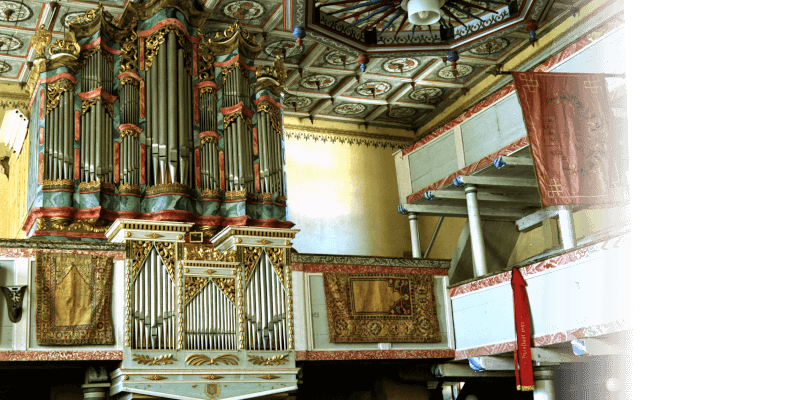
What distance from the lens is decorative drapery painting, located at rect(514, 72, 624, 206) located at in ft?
26.9

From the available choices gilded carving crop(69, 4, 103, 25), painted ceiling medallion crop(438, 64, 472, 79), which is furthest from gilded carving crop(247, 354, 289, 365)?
painted ceiling medallion crop(438, 64, 472, 79)

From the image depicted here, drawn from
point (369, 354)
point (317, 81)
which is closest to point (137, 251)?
point (369, 354)

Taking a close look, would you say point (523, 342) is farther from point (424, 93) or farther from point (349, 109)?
point (349, 109)

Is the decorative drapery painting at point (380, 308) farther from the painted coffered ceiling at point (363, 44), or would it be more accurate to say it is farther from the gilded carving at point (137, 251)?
the painted coffered ceiling at point (363, 44)

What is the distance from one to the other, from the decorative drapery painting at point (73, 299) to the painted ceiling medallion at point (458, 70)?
7.07m

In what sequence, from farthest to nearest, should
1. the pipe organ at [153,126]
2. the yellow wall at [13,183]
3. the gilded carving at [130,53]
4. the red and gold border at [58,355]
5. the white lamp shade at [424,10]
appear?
the yellow wall at [13,183] → the gilded carving at [130,53] → the pipe organ at [153,126] → the red and gold border at [58,355] → the white lamp shade at [424,10]

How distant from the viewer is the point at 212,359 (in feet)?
30.6

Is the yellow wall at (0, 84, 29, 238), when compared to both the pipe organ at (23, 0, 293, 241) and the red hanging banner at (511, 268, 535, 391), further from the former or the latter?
the red hanging banner at (511, 268, 535, 391)

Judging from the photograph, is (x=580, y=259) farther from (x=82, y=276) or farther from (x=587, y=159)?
(x=82, y=276)

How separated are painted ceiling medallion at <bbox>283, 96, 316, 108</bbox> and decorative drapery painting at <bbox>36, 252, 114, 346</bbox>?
620 centimetres

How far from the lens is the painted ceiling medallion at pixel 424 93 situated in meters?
14.9

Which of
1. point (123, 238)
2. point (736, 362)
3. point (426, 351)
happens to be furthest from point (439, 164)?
point (736, 362)

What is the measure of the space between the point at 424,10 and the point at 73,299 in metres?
4.98

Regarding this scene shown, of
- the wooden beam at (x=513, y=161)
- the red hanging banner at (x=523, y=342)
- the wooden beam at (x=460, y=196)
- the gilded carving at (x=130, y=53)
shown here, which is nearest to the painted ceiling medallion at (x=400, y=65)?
the wooden beam at (x=460, y=196)
